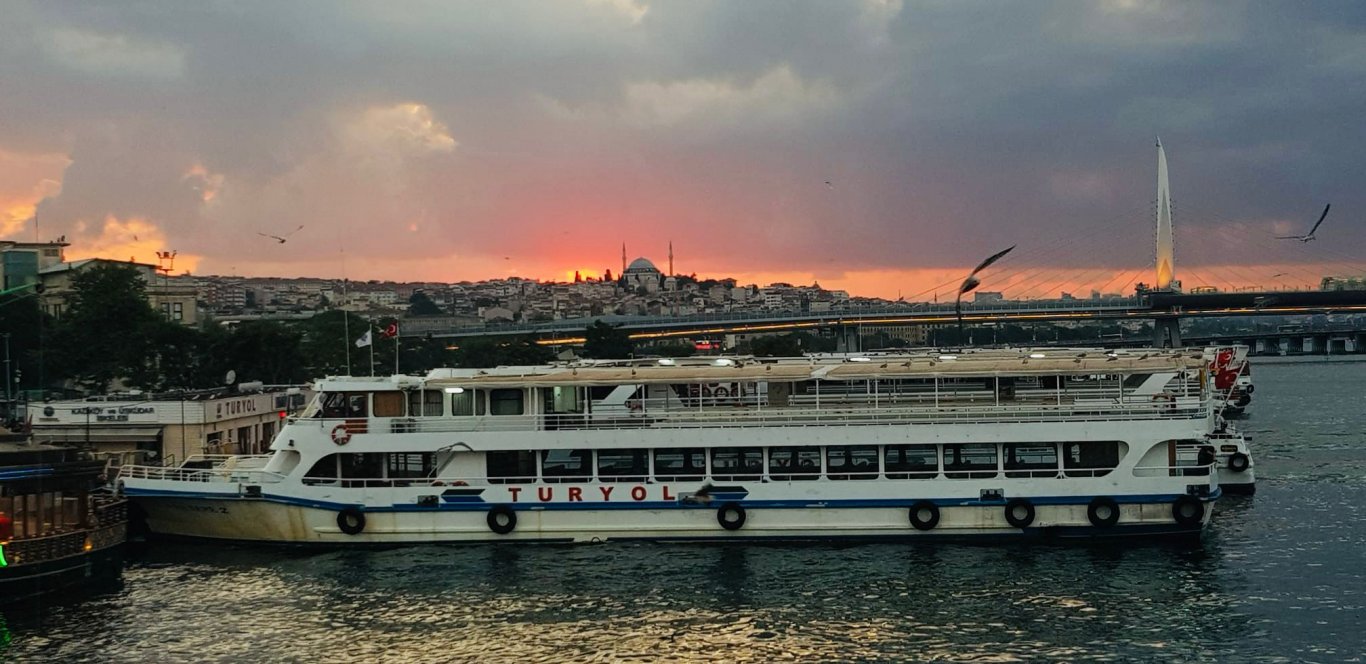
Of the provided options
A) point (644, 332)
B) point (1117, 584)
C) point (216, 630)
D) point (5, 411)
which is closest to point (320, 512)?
point (216, 630)

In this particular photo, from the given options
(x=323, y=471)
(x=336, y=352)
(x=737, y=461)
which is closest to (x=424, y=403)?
(x=323, y=471)

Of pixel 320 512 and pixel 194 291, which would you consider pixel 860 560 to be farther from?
Result: pixel 194 291

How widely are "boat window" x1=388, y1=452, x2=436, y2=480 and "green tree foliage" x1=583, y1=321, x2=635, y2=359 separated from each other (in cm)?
7254

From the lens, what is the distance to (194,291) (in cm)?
9000

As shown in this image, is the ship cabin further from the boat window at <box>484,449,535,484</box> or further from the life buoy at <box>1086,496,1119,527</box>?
the life buoy at <box>1086,496,1119,527</box>

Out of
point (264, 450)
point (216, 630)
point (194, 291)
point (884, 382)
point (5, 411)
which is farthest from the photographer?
point (194, 291)

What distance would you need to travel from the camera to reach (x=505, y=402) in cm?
2978

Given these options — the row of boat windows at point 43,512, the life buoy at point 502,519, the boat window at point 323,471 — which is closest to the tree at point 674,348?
the boat window at point 323,471

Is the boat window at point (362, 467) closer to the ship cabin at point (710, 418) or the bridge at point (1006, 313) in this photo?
the ship cabin at point (710, 418)

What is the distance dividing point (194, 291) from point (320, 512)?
224 feet

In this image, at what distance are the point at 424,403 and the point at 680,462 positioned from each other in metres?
6.79

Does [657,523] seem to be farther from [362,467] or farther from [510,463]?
[362,467]

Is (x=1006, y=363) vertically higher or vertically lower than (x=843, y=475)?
higher

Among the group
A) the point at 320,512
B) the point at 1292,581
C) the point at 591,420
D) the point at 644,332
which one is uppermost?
the point at 644,332
